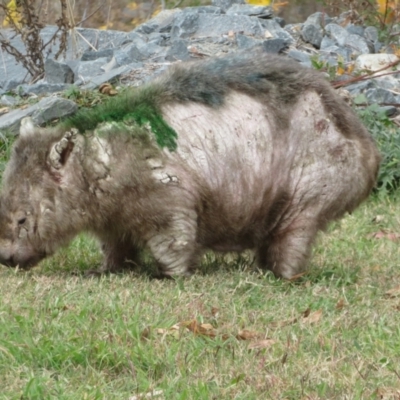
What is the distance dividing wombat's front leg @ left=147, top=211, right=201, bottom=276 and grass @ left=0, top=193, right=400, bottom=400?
164 mm

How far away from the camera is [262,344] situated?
208 inches

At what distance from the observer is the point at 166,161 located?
6797 millimetres

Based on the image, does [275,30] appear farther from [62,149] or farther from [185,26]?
[62,149]

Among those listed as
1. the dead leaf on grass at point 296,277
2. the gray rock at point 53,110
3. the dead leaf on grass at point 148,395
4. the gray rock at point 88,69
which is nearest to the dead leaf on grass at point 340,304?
the dead leaf on grass at point 296,277

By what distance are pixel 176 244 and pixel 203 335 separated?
150cm

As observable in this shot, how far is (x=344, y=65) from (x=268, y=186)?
4.80 m

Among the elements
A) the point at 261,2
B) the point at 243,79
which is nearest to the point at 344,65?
the point at 261,2

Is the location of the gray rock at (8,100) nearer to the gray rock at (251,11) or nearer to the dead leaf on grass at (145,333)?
the gray rock at (251,11)

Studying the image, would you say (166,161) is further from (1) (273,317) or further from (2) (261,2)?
(2) (261,2)

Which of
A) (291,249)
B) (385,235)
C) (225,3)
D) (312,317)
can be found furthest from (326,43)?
(312,317)

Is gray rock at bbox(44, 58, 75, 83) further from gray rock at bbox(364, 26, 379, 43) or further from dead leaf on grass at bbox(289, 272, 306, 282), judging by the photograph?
dead leaf on grass at bbox(289, 272, 306, 282)

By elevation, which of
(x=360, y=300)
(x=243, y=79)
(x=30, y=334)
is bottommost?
(x=360, y=300)

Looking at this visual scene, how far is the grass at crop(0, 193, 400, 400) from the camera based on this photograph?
15.5 feet

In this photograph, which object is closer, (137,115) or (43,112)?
(137,115)
